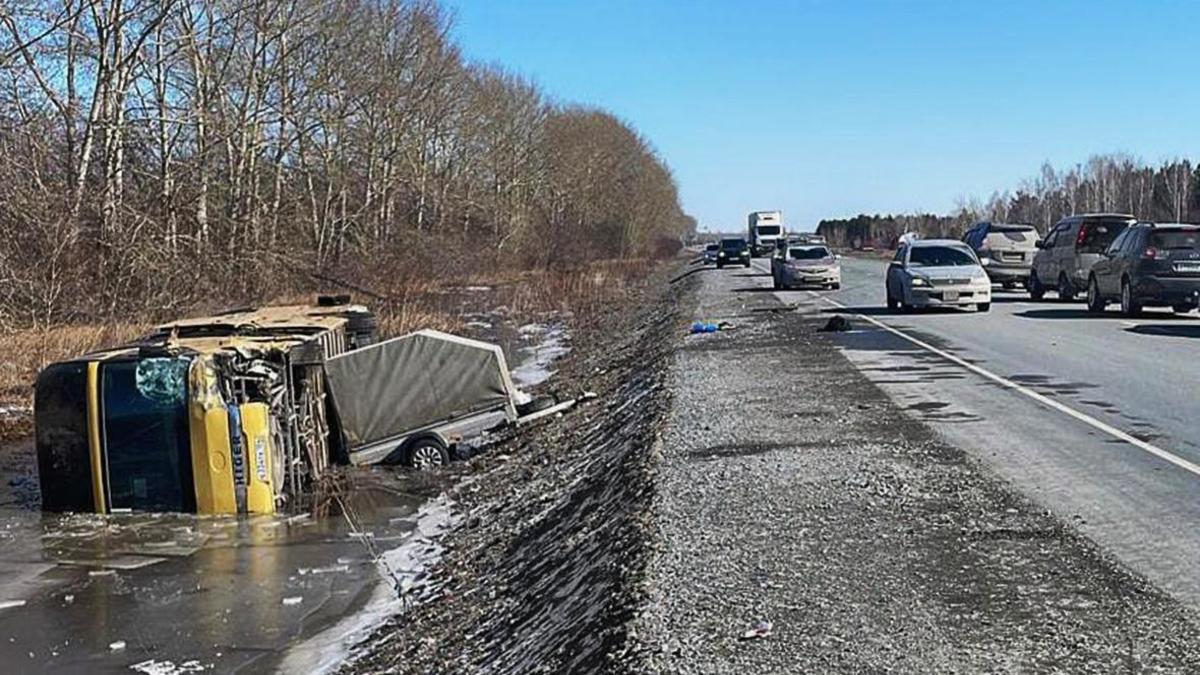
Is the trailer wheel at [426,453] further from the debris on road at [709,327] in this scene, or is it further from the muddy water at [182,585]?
the debris on road at [709,327]

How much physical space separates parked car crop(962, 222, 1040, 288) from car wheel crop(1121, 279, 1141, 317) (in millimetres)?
11928

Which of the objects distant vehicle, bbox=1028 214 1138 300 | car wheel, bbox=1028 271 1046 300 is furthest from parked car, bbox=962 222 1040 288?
distant vehicle, bbox=1028 214 1138 300

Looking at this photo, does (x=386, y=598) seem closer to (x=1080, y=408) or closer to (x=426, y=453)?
(x=426, y=453)

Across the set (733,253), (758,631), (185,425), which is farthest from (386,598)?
(733,253)

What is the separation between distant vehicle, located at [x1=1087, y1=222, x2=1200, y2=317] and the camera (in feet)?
75.8

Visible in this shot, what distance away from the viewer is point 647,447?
11.6m

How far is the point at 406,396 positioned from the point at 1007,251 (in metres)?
25.4

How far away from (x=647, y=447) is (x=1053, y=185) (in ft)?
305

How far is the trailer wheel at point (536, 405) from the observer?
17.3 metres

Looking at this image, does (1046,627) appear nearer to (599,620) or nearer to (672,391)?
(599,620)

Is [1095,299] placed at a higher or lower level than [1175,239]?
lower

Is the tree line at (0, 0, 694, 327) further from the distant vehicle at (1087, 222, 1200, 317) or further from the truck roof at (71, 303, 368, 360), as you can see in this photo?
the distant vehicle at (1087, 222, 1200, 317)

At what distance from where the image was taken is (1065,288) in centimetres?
3016

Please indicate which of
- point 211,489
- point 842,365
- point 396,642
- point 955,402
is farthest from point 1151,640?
point 842,365
